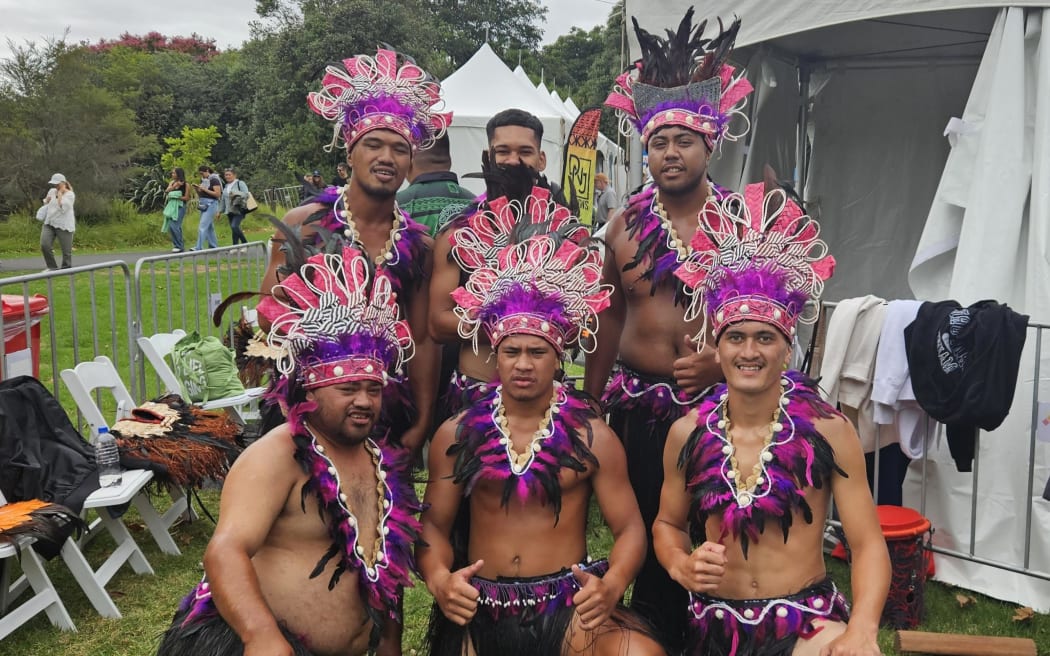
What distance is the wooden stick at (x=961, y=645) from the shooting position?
3.72 m

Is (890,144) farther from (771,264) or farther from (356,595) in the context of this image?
(356,595)

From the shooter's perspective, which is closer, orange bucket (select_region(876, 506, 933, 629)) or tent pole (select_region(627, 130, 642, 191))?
orange bucket (select_region(876, 506, 933, 629))

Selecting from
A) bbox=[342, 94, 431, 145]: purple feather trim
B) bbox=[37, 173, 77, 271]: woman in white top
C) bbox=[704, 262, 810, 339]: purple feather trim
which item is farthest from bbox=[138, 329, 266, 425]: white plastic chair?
bbox=[37, 173, 77, 271]: woman in white top

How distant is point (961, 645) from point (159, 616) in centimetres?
348

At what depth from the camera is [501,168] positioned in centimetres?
379

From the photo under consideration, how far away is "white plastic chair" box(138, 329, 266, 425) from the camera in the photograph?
5793mm

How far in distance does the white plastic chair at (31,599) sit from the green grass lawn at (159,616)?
0.07 meters

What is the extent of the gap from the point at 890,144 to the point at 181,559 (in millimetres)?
6003

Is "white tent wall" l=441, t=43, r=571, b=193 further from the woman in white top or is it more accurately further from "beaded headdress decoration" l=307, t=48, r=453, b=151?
"beaded headdress decoration" l=307, t=48, r=453, b=151

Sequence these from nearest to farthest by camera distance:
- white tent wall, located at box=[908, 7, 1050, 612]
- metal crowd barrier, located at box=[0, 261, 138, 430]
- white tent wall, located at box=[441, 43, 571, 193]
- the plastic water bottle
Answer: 1. white tent wall, located at box=[908, 7, 1050, 612]
2. the plastic water bottle
3. metal crowd barrier, located at box=[0, 261, 138, 430]
4. white tent wall, located at box=[441, 43, 571, 193]

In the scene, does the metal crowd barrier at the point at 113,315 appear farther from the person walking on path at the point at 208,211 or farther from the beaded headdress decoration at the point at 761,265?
the beaded headdress decoration at the point at 761,265

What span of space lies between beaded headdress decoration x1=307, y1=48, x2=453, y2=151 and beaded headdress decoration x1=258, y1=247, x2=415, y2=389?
92cm

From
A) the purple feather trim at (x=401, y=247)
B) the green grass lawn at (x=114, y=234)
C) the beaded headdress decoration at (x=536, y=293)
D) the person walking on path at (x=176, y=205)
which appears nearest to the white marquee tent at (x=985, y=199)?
the purple feather trim at (x=401, y=247)

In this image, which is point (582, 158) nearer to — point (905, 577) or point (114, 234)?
point (905, 577)
